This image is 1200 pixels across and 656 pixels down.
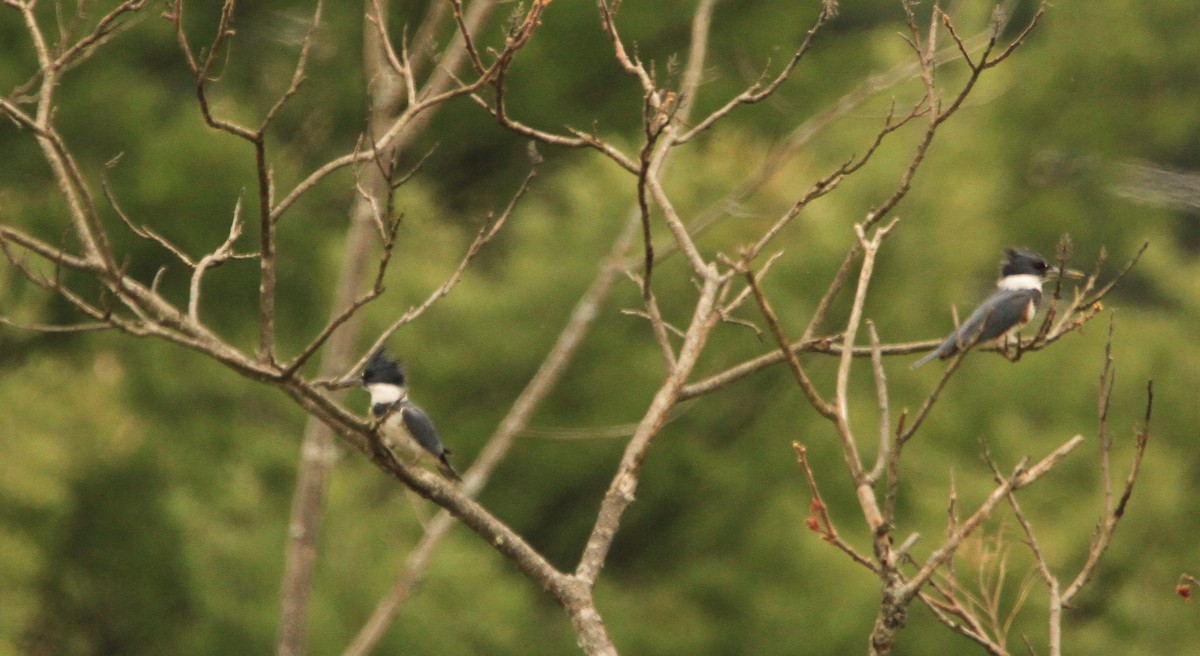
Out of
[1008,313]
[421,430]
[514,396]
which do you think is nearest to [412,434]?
[421,430]

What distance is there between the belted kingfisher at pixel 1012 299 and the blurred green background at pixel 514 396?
6.18ft

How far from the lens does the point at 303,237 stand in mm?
8508

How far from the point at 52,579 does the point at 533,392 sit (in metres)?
4.15

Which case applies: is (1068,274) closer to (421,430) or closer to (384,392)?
(421,430)

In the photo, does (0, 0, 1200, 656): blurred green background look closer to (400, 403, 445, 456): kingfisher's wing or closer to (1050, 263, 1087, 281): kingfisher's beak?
(400, 403, 445, 456): kingfisher's wing

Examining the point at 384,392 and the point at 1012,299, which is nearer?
the point at 1012,299

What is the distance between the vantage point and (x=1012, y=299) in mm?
4797

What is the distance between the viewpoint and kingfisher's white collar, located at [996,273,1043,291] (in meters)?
5.06

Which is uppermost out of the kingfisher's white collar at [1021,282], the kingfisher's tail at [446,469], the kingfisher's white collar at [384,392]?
the kingfisher's white collar at [384,392]

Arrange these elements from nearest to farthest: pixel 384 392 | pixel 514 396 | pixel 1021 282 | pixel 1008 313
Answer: pixel 1008 313, pixel 1021 282, pixel 384 392, pixel 514 396

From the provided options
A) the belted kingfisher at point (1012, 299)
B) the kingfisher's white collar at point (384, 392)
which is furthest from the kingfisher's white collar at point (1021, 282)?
the kingfisher's white collar at point (384, 392)

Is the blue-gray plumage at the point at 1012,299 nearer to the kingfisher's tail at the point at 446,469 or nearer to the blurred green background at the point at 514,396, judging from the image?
the kingfisher's tail at the point at 446,469

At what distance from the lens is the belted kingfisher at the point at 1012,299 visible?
467 centimetres

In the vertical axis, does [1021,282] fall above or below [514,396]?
below
